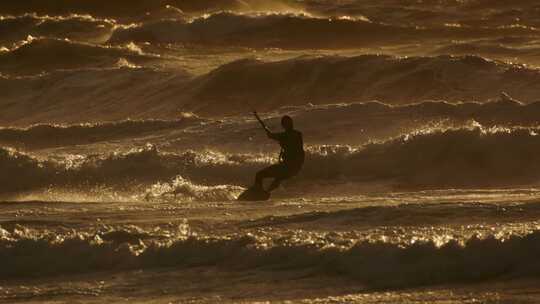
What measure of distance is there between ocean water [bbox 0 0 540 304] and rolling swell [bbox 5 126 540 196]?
0.11 feet

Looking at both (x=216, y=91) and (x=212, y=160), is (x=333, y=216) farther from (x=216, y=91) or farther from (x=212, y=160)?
(x=216, y=91)

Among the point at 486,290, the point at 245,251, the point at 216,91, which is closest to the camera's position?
the point at 486,290

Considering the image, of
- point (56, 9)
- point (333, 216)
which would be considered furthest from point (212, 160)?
point (56, 9)

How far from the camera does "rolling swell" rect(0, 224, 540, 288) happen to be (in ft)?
36.3

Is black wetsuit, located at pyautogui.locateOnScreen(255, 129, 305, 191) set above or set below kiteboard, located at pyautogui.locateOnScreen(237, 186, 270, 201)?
above

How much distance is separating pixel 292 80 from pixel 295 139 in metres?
14.8

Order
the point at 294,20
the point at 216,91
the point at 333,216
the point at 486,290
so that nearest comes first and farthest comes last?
the point at 486,290
the point at 333,216
the point at 216,91
the point at 294,20

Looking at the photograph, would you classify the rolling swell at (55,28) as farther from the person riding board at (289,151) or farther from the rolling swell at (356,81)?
the person riding board at (289,151)

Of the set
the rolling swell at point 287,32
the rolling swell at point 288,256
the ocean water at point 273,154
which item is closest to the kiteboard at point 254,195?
the ocean water at point 273,154

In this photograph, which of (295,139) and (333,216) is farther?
(295,139)

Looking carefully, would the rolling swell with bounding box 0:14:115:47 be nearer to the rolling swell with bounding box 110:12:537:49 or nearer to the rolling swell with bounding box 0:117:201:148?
the rolling swell with bounding box 110:12:537:49

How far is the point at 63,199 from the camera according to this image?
19.2 m

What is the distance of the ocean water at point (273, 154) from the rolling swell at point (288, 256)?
0.02 m

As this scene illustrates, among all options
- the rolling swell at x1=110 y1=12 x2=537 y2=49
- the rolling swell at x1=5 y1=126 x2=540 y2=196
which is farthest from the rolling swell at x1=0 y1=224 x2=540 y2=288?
the rolling swell at x1=110 y1=12 x2=537 y2=49
